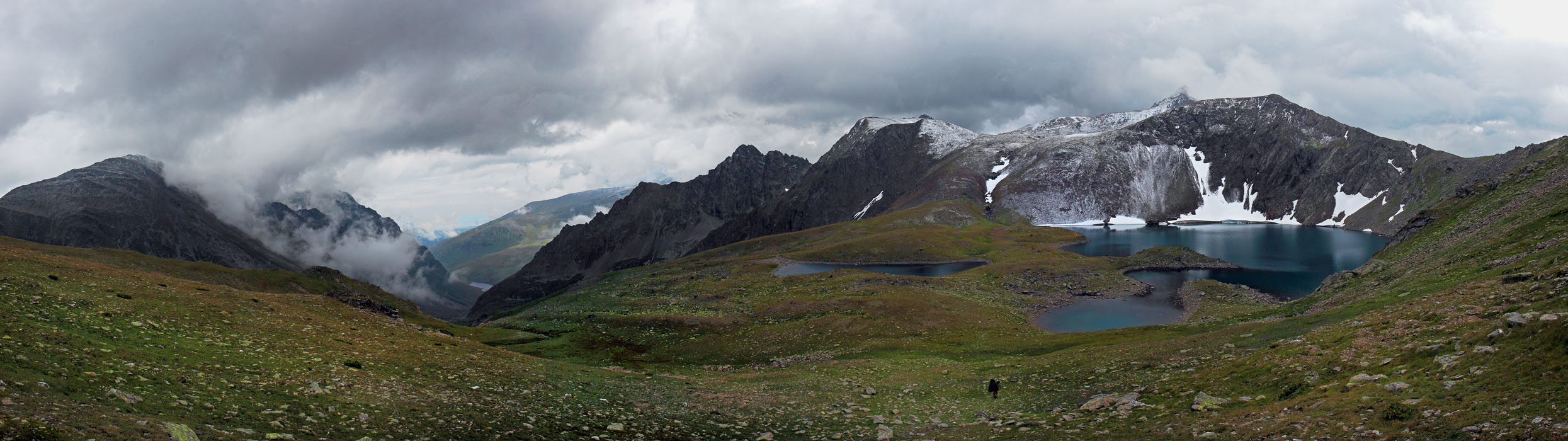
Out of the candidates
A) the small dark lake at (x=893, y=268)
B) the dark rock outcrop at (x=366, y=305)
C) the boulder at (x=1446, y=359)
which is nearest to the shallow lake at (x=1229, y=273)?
the small dark lake at (x=893, y=268)

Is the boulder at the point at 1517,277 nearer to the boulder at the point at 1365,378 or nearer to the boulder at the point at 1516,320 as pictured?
the boulder at the point at 1516,320

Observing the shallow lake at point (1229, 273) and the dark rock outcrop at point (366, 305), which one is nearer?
the dark rock outcrop at point (366, 305)

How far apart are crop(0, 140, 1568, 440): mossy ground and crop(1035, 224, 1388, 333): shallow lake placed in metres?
22.1

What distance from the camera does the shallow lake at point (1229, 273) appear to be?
7950 cm

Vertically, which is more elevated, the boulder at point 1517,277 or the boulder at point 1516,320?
the boulder at point 1517,277

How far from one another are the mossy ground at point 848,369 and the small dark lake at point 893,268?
84.7 meters

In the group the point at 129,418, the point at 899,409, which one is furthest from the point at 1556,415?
the point at 129,418

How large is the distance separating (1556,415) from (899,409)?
20447 mm

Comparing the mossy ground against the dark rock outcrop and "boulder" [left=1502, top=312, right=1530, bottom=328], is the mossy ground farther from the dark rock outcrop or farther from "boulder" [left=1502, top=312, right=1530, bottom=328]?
the dark rock outcrop

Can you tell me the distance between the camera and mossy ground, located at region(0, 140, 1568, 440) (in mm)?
16531

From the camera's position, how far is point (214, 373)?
21078 mm

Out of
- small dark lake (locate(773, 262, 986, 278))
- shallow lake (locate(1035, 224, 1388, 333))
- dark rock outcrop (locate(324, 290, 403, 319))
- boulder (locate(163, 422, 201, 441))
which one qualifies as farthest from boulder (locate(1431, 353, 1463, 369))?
small dark lake (locate(773, 262, 986, 278))

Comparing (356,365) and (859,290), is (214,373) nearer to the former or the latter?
(356,365)

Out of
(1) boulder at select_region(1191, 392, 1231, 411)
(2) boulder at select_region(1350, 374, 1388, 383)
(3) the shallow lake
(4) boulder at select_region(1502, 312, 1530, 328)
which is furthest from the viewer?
(3) the shallow lake
